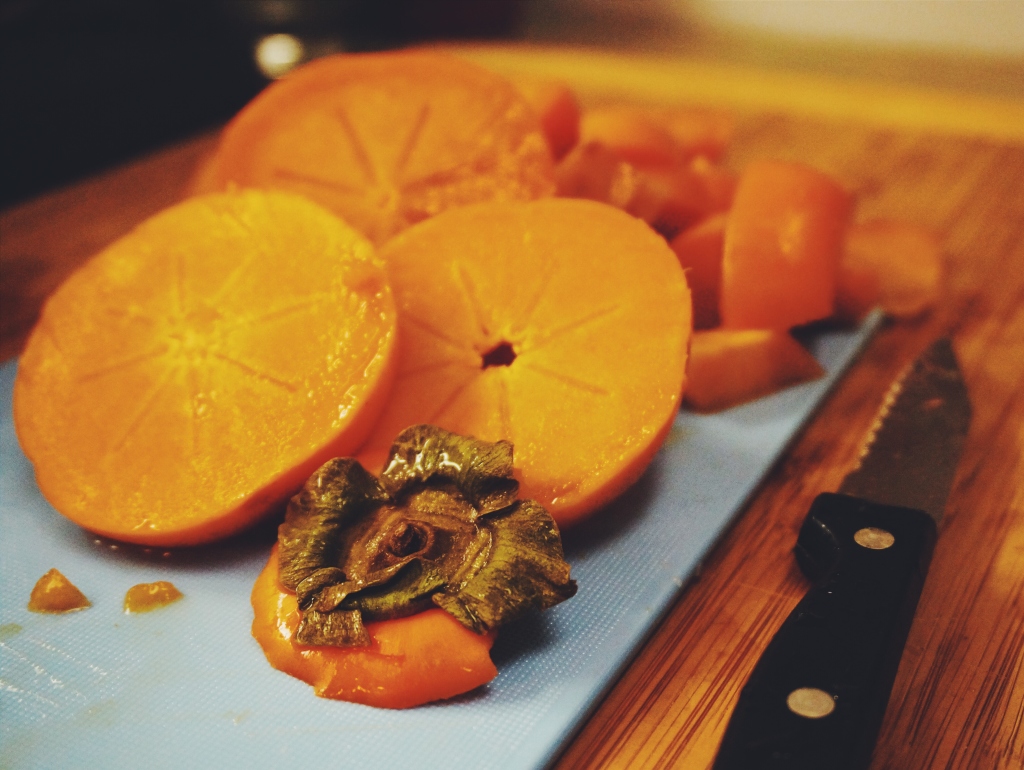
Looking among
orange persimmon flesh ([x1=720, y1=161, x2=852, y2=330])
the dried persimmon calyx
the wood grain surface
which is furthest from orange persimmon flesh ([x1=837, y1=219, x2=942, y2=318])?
the dried persimmon calyx

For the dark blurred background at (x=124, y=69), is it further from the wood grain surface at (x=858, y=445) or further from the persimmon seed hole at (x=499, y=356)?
the persimmon seed hole at (x=499, y=356)

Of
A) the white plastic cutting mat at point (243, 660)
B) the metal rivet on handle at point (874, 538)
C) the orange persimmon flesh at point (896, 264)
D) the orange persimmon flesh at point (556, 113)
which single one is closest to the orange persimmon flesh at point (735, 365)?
the white plastic cutting mat at point (243, 660)

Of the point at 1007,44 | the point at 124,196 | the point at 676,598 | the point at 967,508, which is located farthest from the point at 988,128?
the point at 124,196

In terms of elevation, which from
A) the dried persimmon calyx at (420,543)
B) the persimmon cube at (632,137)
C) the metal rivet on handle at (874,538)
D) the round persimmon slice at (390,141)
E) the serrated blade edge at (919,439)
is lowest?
the serrated blade edge at (919,439)

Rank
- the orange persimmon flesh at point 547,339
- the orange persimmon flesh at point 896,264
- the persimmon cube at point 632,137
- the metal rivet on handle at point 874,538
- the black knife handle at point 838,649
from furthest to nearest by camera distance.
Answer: the persimmon cube at point 632,137, the orange persimmon flesh at point 896,264, the orange persimmon flesh at point 547,339, the metal rivet on handle at point 874,538, the black knife handle at point 838,649

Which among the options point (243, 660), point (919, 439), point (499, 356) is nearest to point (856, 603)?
point (919, 439)
